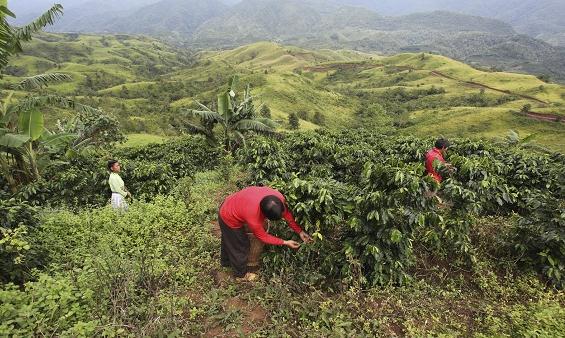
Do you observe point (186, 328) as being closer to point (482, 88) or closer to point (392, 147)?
point (392, 147)

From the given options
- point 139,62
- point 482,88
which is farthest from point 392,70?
point 139,62

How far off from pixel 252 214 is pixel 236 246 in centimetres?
85

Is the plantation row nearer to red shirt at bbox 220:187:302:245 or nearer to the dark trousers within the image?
red shirt at bbox 220:187:302:245

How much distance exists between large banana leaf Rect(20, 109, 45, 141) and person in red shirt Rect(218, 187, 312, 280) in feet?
21.9

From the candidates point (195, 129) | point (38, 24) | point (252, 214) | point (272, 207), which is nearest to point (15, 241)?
point (252, 214)

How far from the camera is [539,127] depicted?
143ft

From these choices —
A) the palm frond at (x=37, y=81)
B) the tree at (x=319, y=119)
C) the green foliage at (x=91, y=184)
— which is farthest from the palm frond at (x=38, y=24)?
the tree at (x=319, y=119)

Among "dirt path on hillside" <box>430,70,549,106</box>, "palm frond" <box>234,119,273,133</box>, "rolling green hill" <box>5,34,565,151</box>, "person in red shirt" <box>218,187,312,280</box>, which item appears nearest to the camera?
"person in red shirt" <box>218,187,312,280</box>

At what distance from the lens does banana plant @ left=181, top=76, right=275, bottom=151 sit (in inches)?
565

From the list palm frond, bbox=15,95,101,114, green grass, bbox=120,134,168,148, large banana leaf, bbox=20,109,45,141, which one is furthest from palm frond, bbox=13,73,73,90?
green grass, bbox=120,134,168,148

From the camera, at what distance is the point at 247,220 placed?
541cm

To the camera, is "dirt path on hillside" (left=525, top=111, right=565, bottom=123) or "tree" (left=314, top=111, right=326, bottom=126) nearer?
"dirt path on hillside" (left=525, top=111, right=565, bottom=123)

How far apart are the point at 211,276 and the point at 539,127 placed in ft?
159

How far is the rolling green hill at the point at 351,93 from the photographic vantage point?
149 feet
